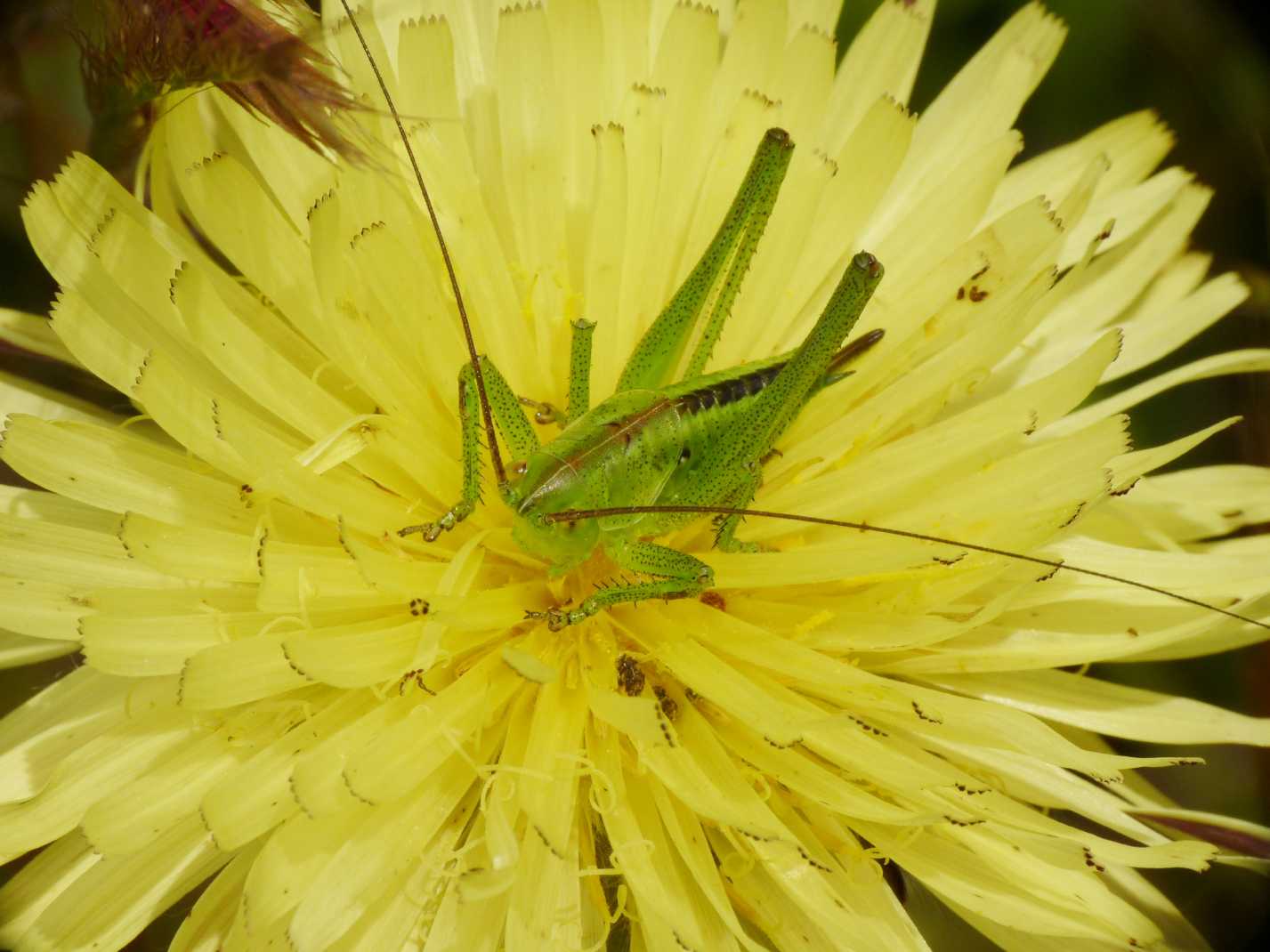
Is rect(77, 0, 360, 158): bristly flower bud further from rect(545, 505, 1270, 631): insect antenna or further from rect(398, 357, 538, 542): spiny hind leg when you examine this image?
rect(545, 505, 1270, 631): insect antenna

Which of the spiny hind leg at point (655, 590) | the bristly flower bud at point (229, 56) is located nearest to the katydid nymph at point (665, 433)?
the spiny hind leg at point (655, 590)

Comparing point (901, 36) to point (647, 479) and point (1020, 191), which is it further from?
point (647, 479)

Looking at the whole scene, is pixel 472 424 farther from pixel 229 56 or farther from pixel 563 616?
pixel 229 56

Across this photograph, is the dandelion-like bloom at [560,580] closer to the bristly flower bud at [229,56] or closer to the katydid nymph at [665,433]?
the katydid nymph at [665,433]

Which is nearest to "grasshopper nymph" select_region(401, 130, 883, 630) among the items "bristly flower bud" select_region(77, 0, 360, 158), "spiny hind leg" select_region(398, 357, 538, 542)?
"spiny hind leg" select_region(398, 357, 538, 542)

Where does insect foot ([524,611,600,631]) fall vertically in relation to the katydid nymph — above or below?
below

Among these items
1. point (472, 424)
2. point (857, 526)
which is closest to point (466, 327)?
point (472, 424)

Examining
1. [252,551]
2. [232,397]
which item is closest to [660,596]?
[252,551]

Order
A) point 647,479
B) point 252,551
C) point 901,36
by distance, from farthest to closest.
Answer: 1. point 901,36
2. point 647,479
3. point 252,551
